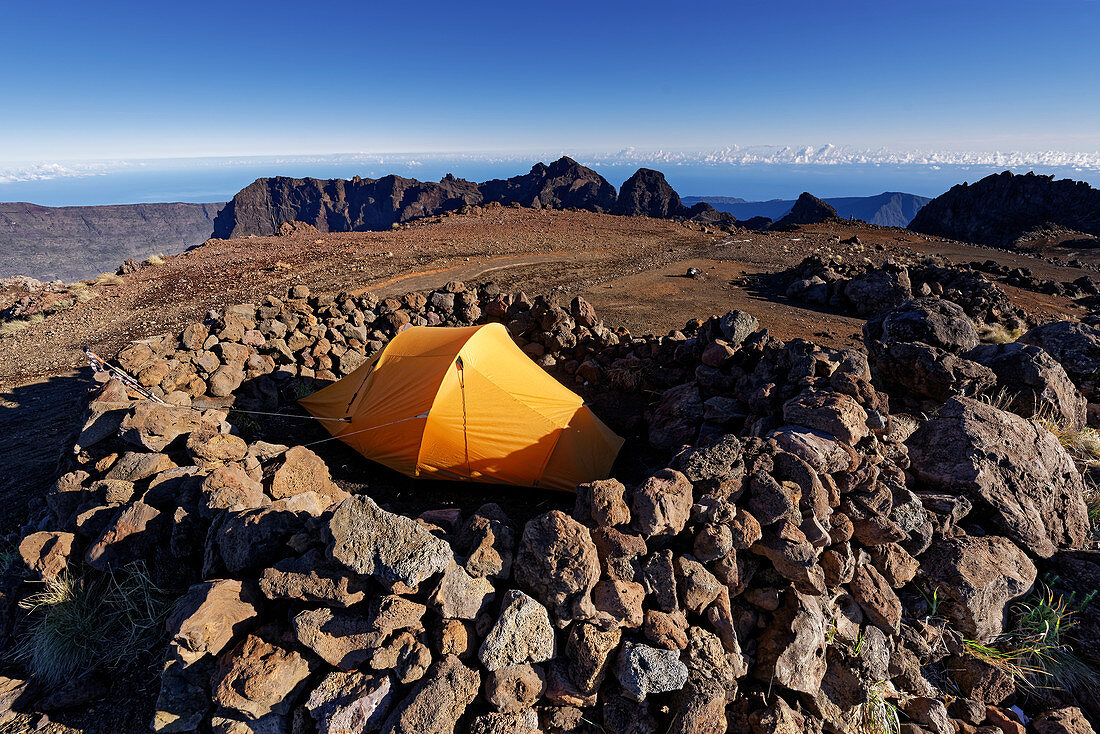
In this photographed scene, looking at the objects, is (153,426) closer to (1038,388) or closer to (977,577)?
(977,577)

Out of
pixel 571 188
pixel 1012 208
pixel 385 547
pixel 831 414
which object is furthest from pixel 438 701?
pixel 571 188

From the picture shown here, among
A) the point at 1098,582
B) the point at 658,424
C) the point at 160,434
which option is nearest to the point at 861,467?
the point at 1098,582

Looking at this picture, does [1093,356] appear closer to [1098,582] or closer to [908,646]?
[1098,582]

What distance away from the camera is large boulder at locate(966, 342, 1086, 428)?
6875 mm

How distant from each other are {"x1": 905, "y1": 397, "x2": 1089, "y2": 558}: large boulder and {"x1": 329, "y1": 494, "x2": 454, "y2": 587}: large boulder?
596 cm

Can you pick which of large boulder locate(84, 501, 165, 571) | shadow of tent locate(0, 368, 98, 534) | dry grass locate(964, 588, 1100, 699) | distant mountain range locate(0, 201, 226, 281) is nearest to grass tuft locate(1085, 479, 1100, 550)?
dry grass locate(964, 588, 1100, 699)

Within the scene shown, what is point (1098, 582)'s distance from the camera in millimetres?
4676

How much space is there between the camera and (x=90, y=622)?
4.62 metres

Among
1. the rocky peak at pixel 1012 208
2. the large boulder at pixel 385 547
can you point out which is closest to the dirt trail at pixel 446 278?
the large boulder at pixel 385 547

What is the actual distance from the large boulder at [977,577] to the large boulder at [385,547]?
507cm

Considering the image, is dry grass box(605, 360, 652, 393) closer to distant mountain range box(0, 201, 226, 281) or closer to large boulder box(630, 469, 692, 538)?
large boulder box(630, 469, 692, 538)

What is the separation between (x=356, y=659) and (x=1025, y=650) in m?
6.28

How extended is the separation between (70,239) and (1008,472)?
24355 centimetres

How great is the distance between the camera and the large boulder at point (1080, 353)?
8.00 metres
